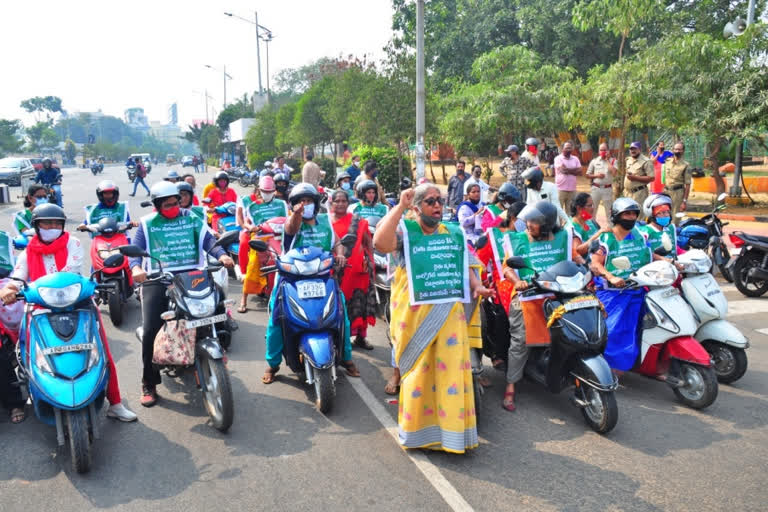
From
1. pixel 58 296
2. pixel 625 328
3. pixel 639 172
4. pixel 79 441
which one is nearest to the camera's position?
pixel 79 441

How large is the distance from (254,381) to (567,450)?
2.76 metres

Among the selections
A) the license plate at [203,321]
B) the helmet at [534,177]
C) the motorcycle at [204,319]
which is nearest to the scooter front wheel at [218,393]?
the motorcycle at [204,319]

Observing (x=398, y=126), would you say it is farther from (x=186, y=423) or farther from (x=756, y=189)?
(x=186, y=423)

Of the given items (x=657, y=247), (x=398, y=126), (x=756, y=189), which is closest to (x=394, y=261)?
(x=657, y=247)

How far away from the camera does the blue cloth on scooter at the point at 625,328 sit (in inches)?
205

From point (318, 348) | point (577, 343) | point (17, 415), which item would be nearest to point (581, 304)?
point (577, 343)

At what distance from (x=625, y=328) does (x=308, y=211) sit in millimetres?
2939

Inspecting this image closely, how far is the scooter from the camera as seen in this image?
15.9ft

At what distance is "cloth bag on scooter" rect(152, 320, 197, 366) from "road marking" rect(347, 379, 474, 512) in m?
1.46

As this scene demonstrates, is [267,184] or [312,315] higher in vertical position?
[267,184]

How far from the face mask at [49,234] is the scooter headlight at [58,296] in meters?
1.08

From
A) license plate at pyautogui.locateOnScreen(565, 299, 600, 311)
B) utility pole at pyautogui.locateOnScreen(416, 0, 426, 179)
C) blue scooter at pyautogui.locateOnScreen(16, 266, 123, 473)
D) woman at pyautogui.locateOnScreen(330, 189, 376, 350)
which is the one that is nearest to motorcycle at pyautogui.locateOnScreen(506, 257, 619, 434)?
license plate at pyautogui.locateOnScreen(565, 299, 600, 311)

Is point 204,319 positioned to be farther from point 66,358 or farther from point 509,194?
point 509,194

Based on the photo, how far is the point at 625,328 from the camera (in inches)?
207
